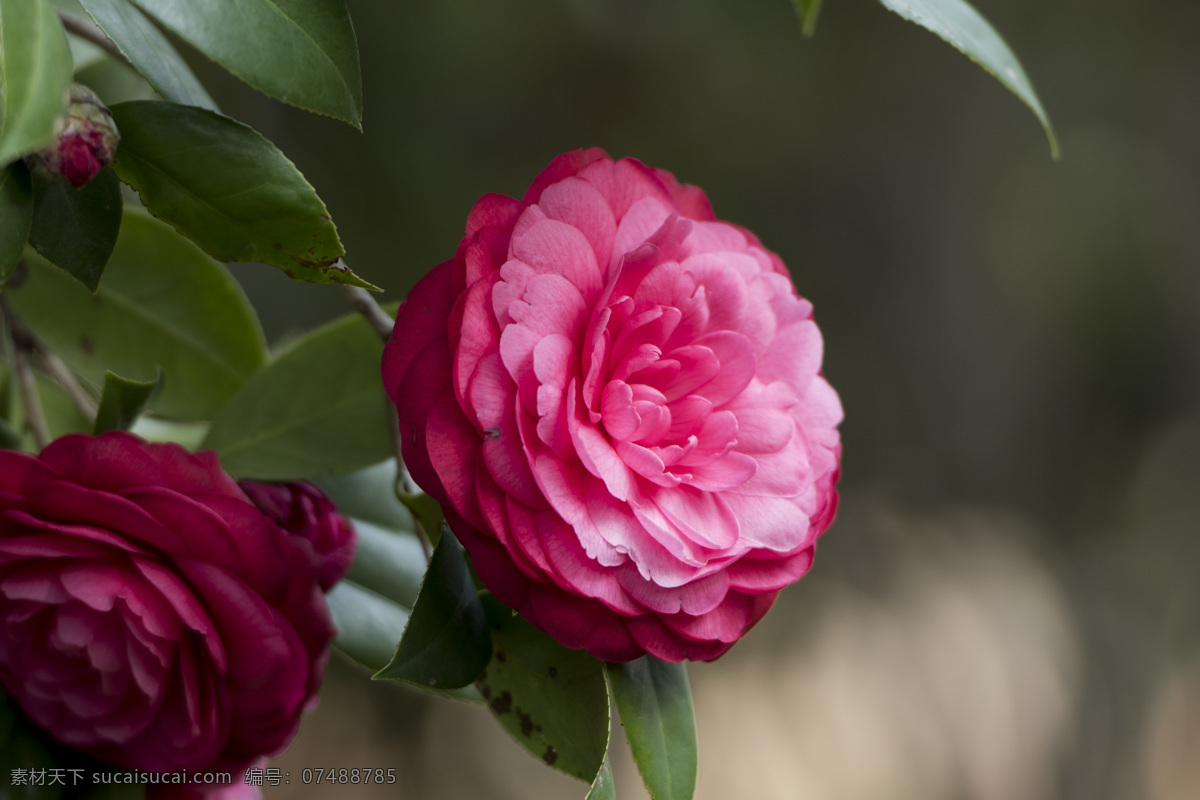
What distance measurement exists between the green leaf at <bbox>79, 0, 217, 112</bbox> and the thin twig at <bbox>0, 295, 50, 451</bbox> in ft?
0.63

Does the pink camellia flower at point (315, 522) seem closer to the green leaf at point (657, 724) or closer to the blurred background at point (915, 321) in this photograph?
the green leaf at point (657, 724)

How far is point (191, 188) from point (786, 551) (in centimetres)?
26

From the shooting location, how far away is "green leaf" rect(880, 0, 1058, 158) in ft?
1.29

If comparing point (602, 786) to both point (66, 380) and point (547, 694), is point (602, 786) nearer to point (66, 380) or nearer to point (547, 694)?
point (547, 694)

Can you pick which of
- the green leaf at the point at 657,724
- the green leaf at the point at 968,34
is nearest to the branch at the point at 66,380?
the green leaf at the point at 657,724

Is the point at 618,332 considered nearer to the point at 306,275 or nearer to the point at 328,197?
the point at 306,275

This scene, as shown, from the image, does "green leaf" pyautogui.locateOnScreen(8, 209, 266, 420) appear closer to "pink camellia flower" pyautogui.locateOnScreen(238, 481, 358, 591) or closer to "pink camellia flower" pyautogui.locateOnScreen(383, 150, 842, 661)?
"pink camellia flower" pyautogui.locateOnScreen(238, 481, 358, 591)

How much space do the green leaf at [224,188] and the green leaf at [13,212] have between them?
0.03 metres

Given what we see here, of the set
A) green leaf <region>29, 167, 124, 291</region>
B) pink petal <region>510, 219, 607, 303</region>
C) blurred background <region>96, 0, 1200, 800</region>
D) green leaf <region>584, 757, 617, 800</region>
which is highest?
pink petal <region>510, 219, 607, 303</region>

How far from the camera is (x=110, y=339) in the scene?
55 cm

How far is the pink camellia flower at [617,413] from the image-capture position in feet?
1.04

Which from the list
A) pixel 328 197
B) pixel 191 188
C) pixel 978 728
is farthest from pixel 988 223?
pixel 191 188

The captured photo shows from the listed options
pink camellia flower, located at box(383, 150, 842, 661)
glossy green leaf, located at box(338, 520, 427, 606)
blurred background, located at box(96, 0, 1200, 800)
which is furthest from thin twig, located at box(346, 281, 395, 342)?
blurred background, located at box(96, 0, 1200, 800)

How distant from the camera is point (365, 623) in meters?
0.47
